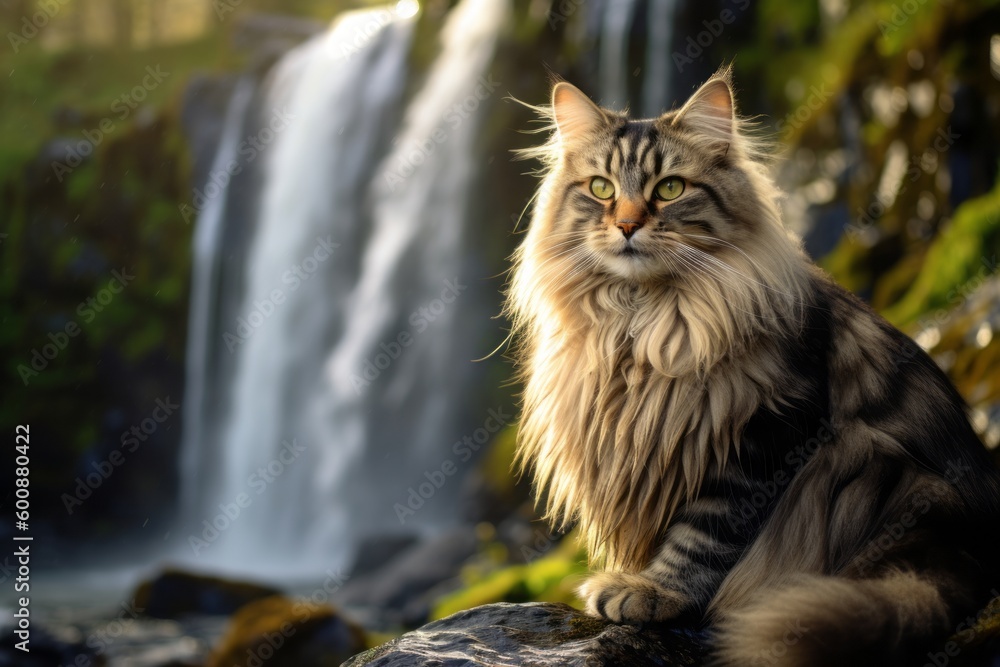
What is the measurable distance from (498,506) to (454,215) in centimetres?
462

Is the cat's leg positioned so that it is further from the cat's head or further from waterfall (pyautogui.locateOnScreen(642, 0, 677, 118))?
waterfall (pyautogui.locateOnScreen(642, 0, 677, 118))

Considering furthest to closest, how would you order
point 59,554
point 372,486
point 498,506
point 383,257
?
point 59,554
point 383,257
point 372,486
point 498,506

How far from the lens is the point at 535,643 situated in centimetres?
256

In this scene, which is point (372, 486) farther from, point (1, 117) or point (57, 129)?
point (1, 117)

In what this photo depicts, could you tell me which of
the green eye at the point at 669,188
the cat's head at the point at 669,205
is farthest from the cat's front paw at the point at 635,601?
the green eye at the point at 669,188

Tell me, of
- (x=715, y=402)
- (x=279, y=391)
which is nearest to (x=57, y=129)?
(x=279, y=391)

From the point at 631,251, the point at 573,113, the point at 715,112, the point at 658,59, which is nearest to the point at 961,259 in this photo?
the point at 715,112

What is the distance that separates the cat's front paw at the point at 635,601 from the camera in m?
2.55

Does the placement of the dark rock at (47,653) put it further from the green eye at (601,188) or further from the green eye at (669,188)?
the green eye at (669,188)

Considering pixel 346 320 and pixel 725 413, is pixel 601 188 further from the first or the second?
pixel 346 320

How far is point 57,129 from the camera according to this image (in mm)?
20844

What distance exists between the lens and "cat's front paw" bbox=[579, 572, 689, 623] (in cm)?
255

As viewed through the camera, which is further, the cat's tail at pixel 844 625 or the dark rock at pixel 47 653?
the dark rock at pixel 47 653

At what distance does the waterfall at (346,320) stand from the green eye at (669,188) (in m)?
9.43
